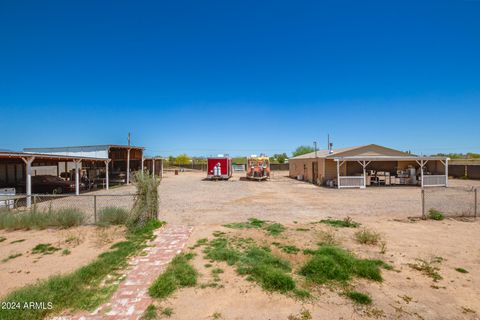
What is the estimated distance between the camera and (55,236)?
7070mm

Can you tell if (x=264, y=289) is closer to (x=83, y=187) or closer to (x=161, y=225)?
(x=161, y=225)

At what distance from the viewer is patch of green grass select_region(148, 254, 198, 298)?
154 inches

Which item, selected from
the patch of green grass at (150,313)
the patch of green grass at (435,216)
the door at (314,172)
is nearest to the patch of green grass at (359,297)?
the patch of green grass at (150,313)

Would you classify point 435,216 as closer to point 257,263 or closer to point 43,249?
point 257,263

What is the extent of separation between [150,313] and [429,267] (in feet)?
17.4

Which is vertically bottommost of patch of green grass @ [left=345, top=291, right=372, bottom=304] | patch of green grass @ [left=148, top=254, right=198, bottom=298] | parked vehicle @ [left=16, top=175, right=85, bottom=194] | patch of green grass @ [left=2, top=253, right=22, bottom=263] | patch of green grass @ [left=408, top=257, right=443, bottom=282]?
patch of green grass @ [left=408, top=257, right=443, bottom=282]

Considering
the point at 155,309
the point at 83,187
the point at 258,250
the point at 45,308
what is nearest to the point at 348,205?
the point at 258,250

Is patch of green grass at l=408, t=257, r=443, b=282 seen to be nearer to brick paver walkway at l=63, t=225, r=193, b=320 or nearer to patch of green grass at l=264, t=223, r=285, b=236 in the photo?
patch of green grass at l=264, t=223, r=285, b=236

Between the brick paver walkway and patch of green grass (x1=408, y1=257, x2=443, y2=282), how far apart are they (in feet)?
16.8

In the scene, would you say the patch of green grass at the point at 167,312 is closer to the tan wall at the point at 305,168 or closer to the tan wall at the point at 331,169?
the tan wall at the point at 331,169

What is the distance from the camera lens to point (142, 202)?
25.7 feet

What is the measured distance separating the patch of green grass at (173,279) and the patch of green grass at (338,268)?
213cm

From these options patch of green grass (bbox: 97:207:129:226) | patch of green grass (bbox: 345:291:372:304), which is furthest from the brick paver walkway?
patch of green grass (bbox: 345:291:372:304)

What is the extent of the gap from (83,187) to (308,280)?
21.1 m
